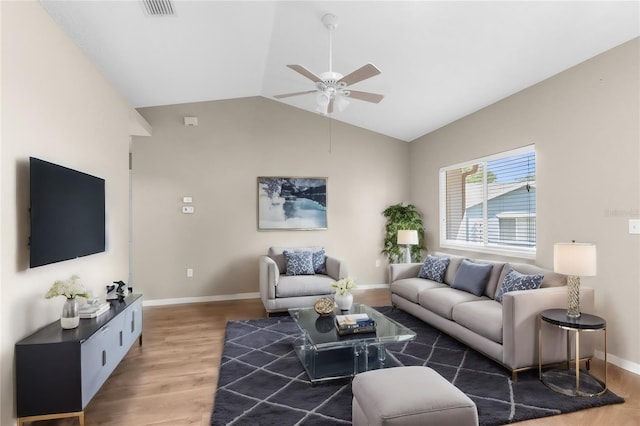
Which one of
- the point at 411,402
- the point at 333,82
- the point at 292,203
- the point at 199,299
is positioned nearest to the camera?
the point at 411,402

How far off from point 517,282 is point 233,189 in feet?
13.8

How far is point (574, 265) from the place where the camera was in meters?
2.76

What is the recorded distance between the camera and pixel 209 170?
568cm

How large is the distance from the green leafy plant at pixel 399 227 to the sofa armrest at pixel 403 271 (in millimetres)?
1139

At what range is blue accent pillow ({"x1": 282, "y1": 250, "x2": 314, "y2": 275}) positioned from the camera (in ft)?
16.7

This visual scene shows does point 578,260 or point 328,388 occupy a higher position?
point 578,260

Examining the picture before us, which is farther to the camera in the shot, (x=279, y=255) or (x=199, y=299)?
(x=199, y=299)

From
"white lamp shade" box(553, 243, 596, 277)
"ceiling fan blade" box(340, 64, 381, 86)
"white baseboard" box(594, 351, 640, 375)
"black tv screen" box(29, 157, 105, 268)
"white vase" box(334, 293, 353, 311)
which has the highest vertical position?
"ceiling fan blade" box(340, 64, 381, 86)

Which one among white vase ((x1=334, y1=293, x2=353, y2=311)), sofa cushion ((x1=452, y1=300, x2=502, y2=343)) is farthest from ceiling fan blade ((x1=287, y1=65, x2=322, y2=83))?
sofa cushion ((x1=452, y1=300, x2=502, y2=343))

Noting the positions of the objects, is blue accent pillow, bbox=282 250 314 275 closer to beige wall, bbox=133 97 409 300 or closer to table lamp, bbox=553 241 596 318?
beige wall, bbox=133 97 409 300

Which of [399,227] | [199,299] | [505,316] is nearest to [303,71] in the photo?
[505,316]

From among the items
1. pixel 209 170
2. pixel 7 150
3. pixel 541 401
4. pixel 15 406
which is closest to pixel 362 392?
pixel 541 401

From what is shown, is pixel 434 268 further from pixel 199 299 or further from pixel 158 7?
pixel 158 7

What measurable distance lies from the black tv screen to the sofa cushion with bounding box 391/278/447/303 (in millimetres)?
3488
